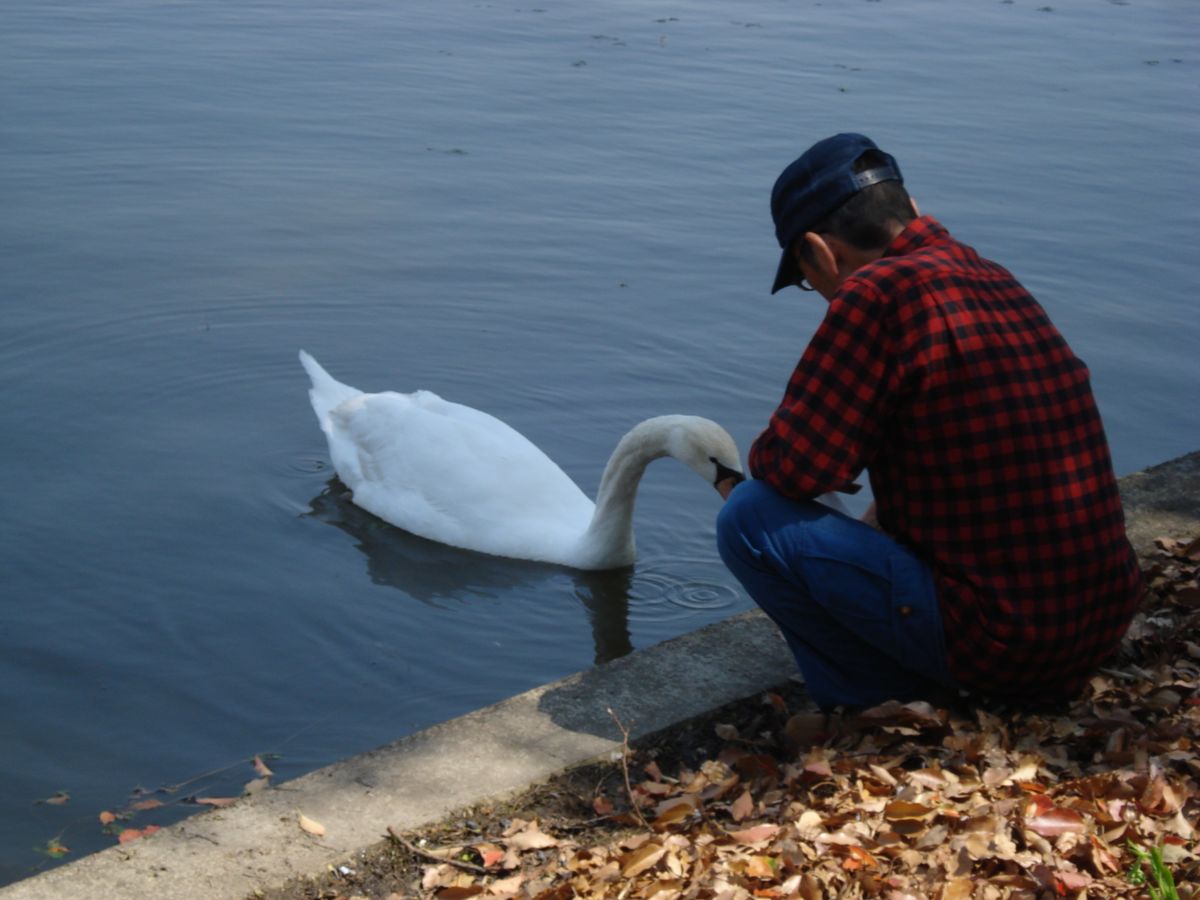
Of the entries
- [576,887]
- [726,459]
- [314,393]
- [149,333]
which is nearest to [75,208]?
[149,333]

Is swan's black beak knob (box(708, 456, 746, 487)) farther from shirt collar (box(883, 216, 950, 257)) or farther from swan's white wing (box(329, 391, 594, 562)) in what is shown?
shirt collar (box(883, 216, 950, 257))

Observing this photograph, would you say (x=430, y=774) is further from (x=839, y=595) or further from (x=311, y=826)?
(x=839, y=595)

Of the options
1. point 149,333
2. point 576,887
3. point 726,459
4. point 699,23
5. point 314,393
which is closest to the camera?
point 576,887

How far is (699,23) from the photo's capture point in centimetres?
1834

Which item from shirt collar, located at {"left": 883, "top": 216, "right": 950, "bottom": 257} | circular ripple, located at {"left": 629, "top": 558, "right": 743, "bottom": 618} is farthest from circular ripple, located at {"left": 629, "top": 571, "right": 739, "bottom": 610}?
shirt collar, located at {"left": 883, "top": 216, "right": 950, "bottom": 257}

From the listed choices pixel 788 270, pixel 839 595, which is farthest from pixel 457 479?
pixel 839 595

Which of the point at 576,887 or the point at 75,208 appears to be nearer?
the point at 576,887

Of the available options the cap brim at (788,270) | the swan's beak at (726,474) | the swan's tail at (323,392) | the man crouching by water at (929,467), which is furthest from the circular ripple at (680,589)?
the cap brim at (788,270)

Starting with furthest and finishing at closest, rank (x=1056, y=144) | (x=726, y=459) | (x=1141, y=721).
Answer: (x=1056, y=144) < (x=726, y=459) < (x=1141, y=721)

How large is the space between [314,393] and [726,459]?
274cm

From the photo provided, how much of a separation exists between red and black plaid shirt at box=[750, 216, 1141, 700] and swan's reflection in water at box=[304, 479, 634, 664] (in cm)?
261

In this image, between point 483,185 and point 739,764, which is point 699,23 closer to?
point 483,185

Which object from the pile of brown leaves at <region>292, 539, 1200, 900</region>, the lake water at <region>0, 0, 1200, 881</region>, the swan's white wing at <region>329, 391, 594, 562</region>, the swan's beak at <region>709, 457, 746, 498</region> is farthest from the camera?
the swan's white wing at <region>329, 391, 594, 562</region>

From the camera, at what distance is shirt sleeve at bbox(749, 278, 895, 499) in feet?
12.1
